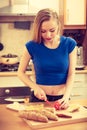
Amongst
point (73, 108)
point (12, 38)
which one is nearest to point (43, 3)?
point (12, 38)

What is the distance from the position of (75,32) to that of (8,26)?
842 millimetres

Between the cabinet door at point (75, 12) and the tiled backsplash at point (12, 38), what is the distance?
0.56 metres

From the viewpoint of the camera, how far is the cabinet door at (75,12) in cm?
370

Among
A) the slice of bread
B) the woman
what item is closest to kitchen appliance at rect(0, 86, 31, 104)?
the woman

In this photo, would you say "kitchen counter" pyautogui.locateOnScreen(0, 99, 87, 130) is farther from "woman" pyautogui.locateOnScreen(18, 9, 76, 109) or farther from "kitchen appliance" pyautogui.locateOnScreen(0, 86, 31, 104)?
"kitchen appliance" pyautogui.locateOnScreen(0, 86, 31, 104)

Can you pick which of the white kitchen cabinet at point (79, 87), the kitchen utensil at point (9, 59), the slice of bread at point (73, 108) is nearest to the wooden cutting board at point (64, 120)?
the slice of bread at point (73, 108)

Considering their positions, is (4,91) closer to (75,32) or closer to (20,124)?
(75,32)

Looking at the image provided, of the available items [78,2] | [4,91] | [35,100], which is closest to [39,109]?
[35,100]

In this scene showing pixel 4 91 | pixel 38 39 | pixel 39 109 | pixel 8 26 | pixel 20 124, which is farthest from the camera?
pixel 8 26

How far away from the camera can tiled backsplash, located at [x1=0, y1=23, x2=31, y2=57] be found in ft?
12.9

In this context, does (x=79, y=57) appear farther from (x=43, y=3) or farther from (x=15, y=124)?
(x=15, y=124)

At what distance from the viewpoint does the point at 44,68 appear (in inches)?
83.4

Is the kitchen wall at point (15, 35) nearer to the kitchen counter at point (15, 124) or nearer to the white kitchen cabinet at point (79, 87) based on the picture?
the white kitchen cabinet at point (79, 87)

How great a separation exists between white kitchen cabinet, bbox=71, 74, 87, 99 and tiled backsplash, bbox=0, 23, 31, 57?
0.84 metres
